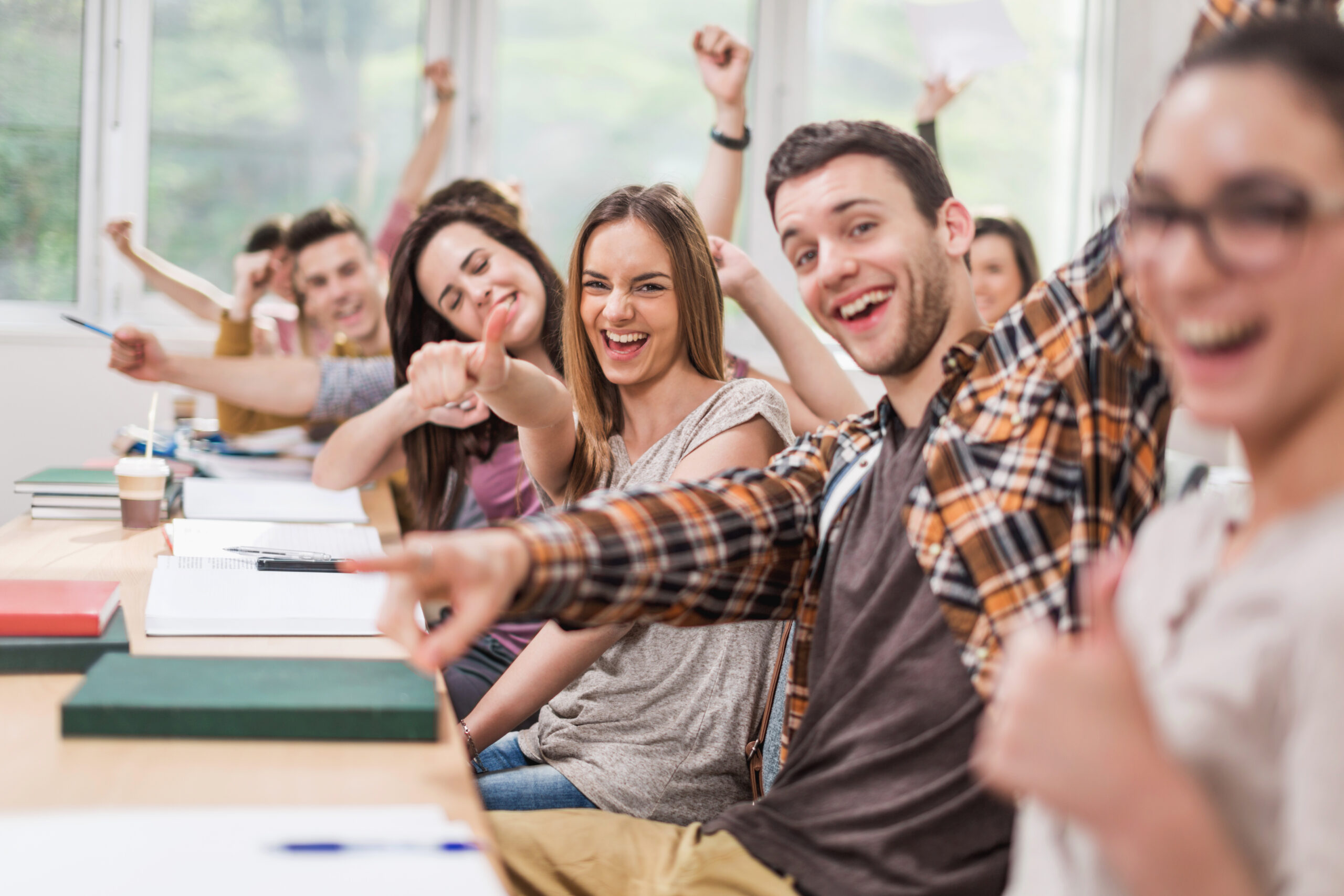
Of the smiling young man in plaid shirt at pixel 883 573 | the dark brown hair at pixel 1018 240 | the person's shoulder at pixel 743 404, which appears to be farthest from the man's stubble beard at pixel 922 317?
the dark brown hair at pixel 1018 240

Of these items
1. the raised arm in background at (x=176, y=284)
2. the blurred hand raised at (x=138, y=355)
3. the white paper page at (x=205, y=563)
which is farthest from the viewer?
the raised arm in background at (x=176, y=284)

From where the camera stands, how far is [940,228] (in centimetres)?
128

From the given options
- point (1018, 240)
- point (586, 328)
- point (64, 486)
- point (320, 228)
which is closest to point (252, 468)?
point (64, 486)

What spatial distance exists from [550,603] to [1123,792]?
51 cm

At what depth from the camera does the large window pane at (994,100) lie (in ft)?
13.7

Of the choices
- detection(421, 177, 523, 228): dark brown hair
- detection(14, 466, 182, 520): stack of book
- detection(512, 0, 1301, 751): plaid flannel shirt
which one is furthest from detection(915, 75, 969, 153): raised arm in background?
detection(14, 466, 182, 520): stack of book

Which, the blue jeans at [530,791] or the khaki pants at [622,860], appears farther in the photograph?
the blue jeans at [530,791]

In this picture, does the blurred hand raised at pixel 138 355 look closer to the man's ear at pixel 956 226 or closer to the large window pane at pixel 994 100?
the man's ear at pixel 956 226

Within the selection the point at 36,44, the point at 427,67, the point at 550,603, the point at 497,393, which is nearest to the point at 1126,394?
the point at 550,603

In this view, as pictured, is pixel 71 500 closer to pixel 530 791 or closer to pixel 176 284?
pixel 530 791

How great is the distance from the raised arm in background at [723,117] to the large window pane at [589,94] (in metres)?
1.81

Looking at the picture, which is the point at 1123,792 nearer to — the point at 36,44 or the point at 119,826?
the point at 119,826

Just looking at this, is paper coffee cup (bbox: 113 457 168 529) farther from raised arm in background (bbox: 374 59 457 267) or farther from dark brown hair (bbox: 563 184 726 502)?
raised arm in background (bbox: 374 59 457 267)

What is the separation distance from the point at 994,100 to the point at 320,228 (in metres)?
2.59
